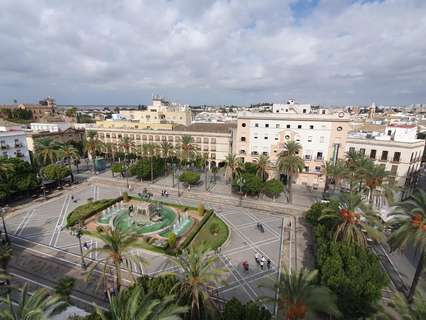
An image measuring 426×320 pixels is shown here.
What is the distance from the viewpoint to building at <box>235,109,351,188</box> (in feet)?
→ 162

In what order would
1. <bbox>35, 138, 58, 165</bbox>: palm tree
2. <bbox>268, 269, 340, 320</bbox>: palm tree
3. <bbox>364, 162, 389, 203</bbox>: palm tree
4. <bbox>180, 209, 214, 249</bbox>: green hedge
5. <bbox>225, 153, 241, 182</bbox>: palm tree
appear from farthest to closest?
1. <bbox>35, 138, 58, 165</bbox>: palm tree
2. <bbox>225, 153, 241, 182</bbox>: palm tree
3. <bbox>364, 162, 389, 203</bbox>: palm tree
4. <bbox>180, 209, 214, 249</bbox>: green hedge
5. <bbox>268, 269, 340, 320</bbox>: palm tree

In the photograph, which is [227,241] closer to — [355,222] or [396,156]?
[355,222]

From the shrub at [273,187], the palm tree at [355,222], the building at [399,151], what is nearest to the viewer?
the palm tree at [355,222]

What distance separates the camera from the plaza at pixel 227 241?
24.3 metres

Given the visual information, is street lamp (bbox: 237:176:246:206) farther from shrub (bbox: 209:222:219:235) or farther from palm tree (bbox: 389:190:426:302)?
palm tree (bbox: 389:190:426:302)

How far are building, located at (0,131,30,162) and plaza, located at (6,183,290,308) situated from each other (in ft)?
51.9

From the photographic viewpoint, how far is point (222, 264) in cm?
2669

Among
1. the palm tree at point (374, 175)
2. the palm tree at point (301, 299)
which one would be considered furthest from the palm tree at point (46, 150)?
the palm tree at point (374, 175)

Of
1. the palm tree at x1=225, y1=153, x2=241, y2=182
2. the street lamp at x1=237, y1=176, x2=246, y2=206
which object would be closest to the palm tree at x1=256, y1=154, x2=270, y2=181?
the palm tree at x1=225, y1=153, x2=241, y2=182

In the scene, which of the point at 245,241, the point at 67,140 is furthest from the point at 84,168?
the point at 245,241

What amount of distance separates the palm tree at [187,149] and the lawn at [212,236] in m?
24.0

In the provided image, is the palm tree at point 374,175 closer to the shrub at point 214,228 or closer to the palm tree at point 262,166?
the palm tree at point 262,166

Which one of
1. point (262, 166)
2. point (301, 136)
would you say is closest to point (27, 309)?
point (262, 166)

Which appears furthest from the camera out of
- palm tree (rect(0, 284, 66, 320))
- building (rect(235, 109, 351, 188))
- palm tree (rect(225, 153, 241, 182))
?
building (rect(235, 109, 351, 188))
